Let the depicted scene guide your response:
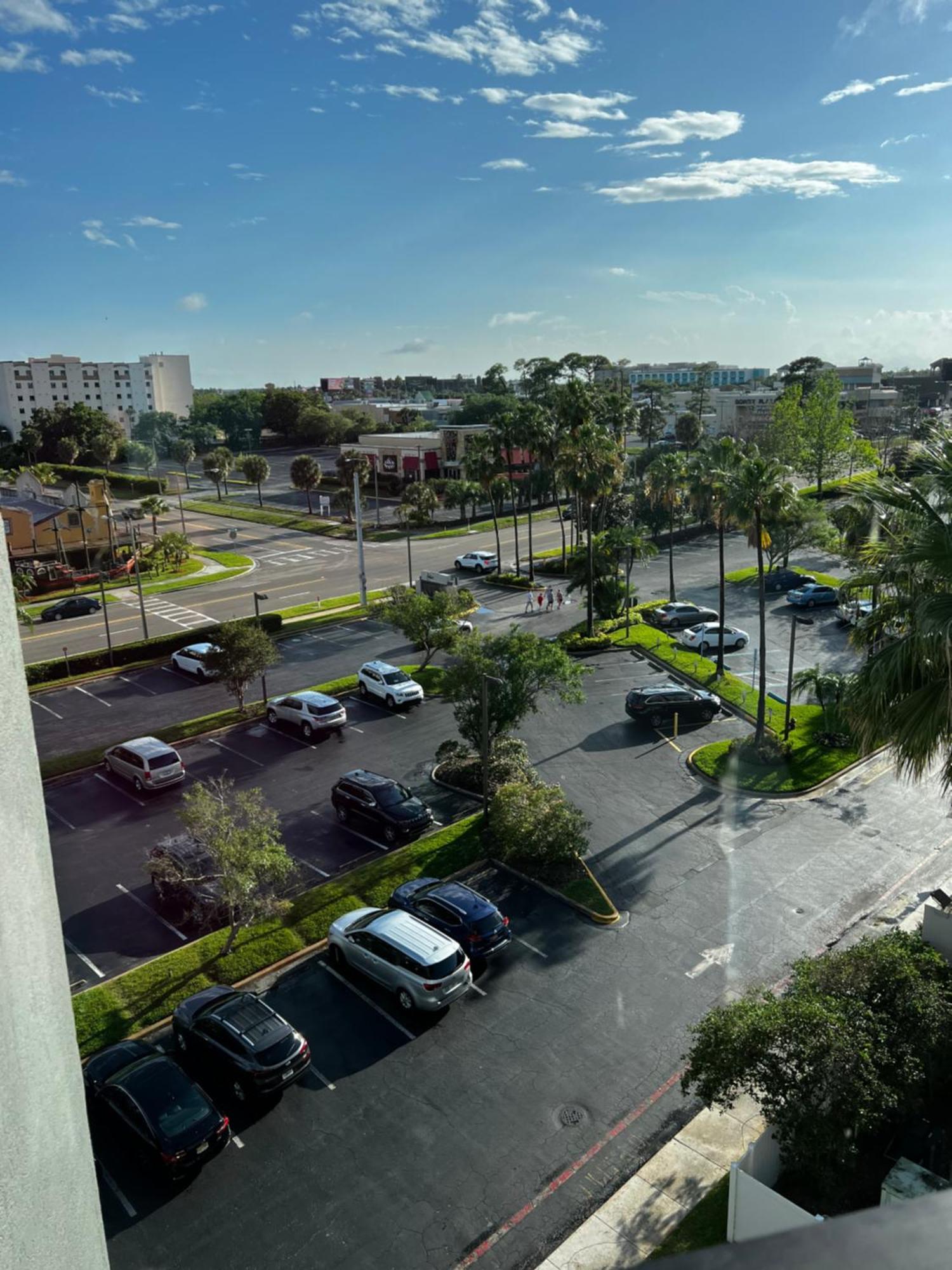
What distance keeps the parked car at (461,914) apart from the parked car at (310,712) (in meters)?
12.1

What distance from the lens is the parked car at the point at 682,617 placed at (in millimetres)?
46875

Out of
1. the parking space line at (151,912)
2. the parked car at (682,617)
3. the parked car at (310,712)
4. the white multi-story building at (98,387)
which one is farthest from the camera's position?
the white multi-story building at (98,387)

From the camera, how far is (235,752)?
31984 millimetres

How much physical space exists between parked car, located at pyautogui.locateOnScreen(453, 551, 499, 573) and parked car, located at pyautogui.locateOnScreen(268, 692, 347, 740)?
28.5m

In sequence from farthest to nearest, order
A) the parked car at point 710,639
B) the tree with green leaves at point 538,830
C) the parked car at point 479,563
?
1. the parked car at point 479,563
2. the parked car at point 710,639
3. the tree with green leaves at point 538,830

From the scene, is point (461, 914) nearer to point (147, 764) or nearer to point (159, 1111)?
point (159, 1111)

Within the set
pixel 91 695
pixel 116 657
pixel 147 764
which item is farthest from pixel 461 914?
pixel 116 657

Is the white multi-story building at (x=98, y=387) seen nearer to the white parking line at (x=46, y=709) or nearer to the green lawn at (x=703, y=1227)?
the white parking line at (x=46, y=709)

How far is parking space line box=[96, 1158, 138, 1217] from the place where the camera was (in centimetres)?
1405

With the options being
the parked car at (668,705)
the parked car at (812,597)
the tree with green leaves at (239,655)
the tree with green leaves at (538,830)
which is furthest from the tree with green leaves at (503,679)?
the parked car at (812,597)

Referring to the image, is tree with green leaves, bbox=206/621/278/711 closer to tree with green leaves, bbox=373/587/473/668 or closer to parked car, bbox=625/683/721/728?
tree with green leaves, bbox=373/587/473/668

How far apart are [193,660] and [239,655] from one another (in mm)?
8291

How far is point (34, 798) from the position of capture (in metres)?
2.45

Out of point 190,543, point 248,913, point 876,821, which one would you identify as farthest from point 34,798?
point 190,543
